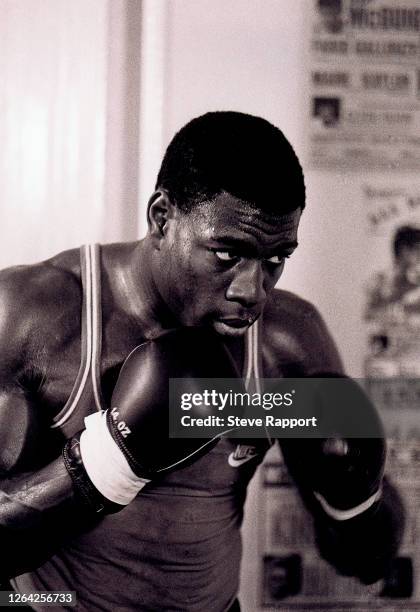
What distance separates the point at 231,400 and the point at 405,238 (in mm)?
337

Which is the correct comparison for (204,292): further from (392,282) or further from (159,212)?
(392,282)

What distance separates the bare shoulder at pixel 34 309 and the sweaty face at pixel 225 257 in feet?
0.36

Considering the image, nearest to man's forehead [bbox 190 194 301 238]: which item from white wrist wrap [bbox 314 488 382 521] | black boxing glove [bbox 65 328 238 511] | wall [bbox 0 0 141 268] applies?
black boxing glove [bbox 65 328 238 511]

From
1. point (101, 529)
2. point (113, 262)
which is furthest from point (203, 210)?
point (101, 529)

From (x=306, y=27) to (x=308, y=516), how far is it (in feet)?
1.91

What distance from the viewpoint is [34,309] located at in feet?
2.50

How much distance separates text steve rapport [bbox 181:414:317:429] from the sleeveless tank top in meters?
0.03

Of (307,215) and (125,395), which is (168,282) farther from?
(307,215)

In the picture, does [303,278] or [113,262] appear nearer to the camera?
[113,262]

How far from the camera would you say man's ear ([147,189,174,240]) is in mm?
743

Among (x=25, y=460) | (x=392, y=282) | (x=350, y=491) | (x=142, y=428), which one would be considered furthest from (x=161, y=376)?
(x=392, y=282)

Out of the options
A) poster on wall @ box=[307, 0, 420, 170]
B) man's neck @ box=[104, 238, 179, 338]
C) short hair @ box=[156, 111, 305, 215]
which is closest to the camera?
short hair @ box=[156, 111, 305, 215]

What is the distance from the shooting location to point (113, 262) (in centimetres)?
82

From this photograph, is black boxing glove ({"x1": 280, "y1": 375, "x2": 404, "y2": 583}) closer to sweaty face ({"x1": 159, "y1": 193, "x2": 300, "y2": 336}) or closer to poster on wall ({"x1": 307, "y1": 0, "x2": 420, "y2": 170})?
sweaty face ({"x1": 159, "y1": 193, "x2": 300, "y2": 336})
